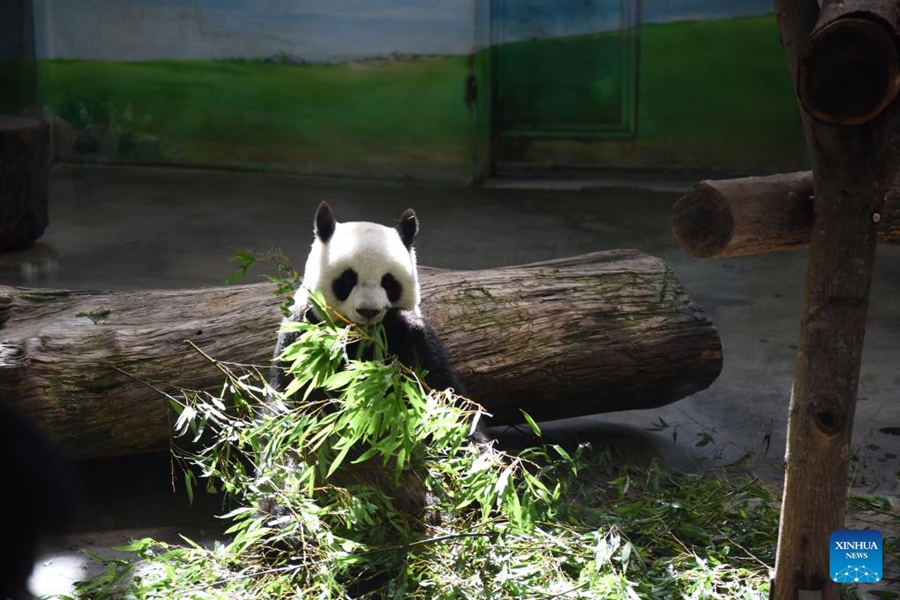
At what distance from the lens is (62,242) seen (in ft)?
23.9

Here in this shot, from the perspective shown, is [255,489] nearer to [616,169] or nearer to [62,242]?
[62,242]

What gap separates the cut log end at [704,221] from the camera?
2418mm

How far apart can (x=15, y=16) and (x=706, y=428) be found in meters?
7.21

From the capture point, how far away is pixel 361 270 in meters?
2.97

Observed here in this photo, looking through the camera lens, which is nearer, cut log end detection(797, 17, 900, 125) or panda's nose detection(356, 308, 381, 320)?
cut log end detection(797, 17, 900, 125)

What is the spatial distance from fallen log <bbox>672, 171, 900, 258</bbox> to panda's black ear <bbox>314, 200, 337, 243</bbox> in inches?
41.1

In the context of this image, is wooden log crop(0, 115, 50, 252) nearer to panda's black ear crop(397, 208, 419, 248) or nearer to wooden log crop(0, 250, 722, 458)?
wooden log crop(0, 250, 722, 458)

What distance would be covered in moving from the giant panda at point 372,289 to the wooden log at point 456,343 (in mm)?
733

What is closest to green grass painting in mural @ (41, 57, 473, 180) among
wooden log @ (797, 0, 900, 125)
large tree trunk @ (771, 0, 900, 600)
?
large tree trunk @ (771, 0, 900, 600)

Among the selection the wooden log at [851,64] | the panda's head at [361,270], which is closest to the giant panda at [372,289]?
the panda's head at [361,270]

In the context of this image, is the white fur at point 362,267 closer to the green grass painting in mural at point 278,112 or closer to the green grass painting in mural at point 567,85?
the green grass painting in mural at point 278,112

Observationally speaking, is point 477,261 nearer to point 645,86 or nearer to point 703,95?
point 645,86

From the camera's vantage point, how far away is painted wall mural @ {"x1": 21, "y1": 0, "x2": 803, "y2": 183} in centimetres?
873

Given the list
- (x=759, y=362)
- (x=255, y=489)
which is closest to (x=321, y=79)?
(x=759, y=362)
